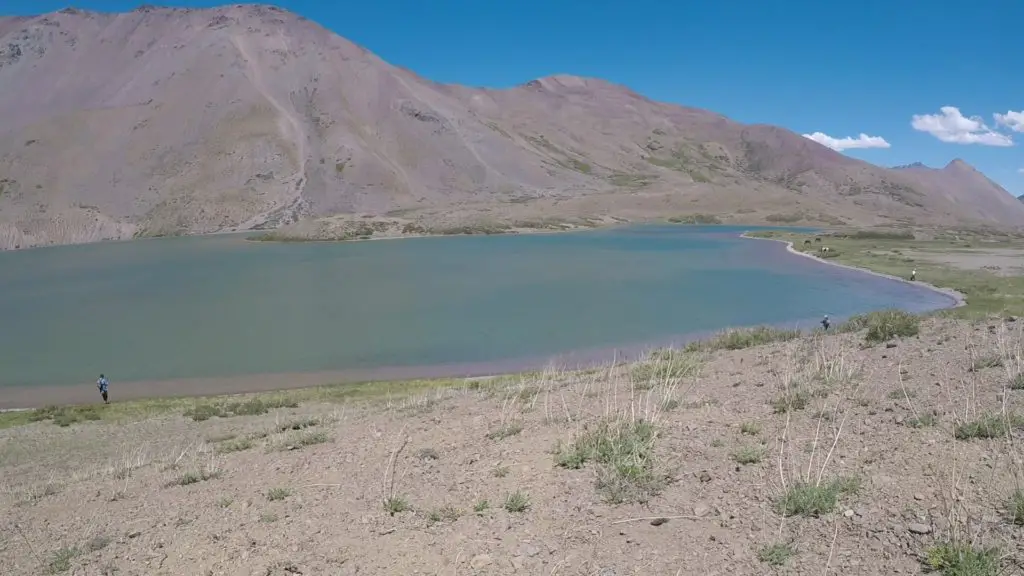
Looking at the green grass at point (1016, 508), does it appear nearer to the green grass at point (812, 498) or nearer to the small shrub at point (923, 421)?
the green grass at point (812, 498)

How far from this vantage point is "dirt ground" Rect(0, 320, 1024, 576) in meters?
5.39

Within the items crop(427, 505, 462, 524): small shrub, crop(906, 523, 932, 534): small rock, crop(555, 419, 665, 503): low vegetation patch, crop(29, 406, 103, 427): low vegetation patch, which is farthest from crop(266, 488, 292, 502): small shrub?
crop(29, 406, 103, 427): low vegetation patch

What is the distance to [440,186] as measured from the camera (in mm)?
158625

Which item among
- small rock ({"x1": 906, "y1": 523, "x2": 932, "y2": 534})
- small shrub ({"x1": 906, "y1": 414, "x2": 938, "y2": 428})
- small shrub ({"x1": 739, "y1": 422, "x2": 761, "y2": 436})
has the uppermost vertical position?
small shrub ({"x1": 906, "y1": 414, "x2": 938, "y2": 428})

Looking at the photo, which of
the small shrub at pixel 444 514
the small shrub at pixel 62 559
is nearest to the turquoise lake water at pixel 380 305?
the small shrub at pixel 62 559

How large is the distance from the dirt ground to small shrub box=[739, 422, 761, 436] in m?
0.07

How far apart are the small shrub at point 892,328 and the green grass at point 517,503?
33.7 ft

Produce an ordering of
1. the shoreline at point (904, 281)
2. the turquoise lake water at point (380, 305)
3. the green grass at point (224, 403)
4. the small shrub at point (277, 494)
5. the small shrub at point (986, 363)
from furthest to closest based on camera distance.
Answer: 1. the shoreline at point (904, 281)
2. the turquoise lake water at point (380, 305)
3. the green grass at point (224, 403)
4. the small shrub at point (986, 363)
5. the small shrub at point (277, 494)

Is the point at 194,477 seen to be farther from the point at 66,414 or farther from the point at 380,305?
the point at 380,305

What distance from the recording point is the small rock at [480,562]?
5.68 meters

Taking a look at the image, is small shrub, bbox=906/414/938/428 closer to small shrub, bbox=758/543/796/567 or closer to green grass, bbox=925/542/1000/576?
green grass, bbox=925/542/1000/576

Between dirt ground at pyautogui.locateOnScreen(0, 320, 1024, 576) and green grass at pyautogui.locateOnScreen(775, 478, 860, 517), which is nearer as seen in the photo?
dirt ground at pyautogui.locateOnScreen(0, 320, 1024, 576)

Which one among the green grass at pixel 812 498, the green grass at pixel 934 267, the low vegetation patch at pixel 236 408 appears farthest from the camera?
the green grass at pixel 934 267

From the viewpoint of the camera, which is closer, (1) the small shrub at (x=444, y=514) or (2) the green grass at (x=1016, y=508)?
(2) the green grass at (x=1016, y=508)
